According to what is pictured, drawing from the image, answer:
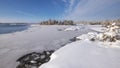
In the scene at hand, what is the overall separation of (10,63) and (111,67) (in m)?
5.19

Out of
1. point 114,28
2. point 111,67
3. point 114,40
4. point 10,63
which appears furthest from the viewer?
point 114,28

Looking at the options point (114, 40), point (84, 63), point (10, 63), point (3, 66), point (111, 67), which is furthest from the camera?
point (114, 40)

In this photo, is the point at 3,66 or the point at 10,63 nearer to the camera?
the point at 3,66

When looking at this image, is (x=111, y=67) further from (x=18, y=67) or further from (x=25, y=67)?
(x=18, y=67)

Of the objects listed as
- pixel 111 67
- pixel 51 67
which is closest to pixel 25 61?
pixel 51 67

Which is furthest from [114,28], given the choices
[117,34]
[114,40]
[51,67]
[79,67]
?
[51,67]

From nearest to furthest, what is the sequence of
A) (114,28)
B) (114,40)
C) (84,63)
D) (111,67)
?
(111,67), (84,63), (114,40), (114,28)

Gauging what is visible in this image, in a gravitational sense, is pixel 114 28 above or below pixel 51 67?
above

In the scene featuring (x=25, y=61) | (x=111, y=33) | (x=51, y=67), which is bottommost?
(x=25, y=61)

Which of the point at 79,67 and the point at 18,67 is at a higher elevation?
the point at 79,67

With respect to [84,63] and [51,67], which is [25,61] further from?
[84,63]

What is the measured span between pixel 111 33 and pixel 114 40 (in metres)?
0.75

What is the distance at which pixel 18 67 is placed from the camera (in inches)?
212

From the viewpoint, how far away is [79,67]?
4.37 m
